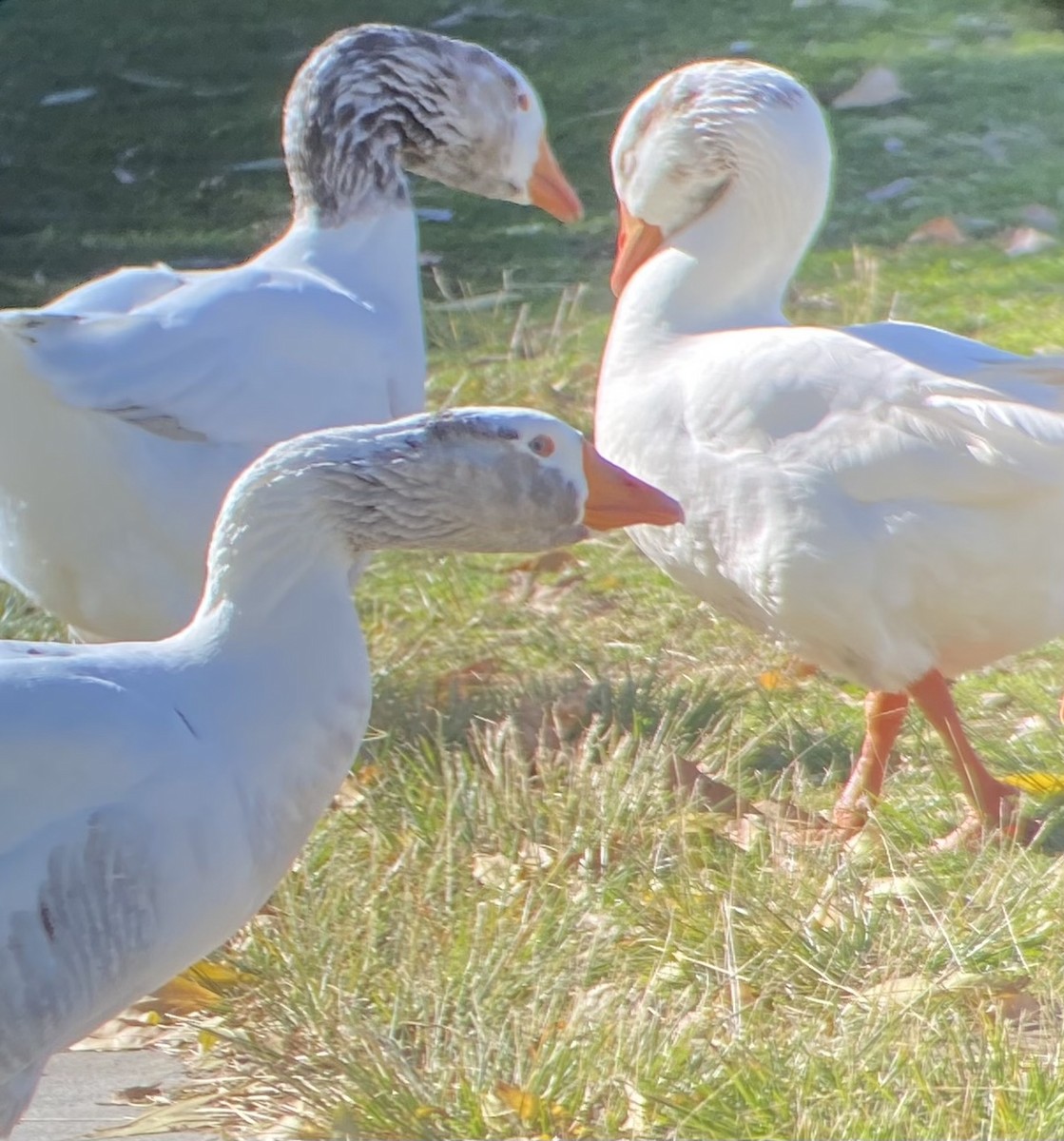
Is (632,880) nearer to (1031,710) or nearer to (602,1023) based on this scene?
(602,1023)

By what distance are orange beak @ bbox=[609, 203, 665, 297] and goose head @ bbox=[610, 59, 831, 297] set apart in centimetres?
10

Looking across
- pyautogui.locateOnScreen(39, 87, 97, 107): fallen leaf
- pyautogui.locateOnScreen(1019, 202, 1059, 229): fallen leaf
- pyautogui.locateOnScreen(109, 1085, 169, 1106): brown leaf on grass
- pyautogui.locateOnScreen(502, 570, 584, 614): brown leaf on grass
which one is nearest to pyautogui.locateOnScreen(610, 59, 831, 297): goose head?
pyautogui.locateOnScreen(502, 570, 584, 614): brown leaf on grass

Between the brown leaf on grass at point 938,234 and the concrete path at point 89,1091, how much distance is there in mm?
5383

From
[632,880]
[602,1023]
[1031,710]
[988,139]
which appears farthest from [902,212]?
[602,1023]

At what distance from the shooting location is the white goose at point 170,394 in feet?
12.2

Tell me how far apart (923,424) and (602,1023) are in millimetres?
1301

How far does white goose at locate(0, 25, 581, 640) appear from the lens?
3.73 meters

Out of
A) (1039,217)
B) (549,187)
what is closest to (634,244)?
(549,187)

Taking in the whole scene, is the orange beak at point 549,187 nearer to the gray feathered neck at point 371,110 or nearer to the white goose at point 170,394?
the gray feathered neck at point 371,110

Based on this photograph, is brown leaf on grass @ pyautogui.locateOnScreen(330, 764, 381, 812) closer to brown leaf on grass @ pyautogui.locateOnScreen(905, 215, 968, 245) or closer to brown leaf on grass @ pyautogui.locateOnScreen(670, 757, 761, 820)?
brown leaf on grass @ pyautogui.locateOnScreen(670, 757, 761, 820)

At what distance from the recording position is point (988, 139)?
28.5 ft

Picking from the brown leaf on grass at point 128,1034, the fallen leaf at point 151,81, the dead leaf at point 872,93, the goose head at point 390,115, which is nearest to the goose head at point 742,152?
the goose head at point 390,115

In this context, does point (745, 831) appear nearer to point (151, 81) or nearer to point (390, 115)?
point (390, 115)

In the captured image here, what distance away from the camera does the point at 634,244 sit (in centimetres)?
451
